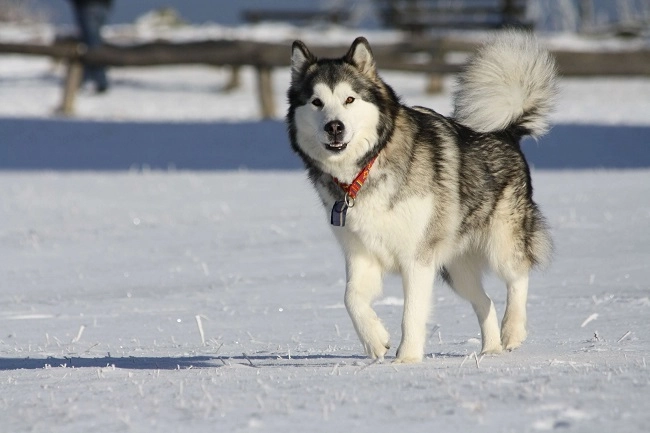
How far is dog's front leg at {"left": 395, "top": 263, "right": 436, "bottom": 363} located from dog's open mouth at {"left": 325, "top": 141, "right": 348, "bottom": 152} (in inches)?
22.5

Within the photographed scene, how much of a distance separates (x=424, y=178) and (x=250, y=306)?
6.47ft

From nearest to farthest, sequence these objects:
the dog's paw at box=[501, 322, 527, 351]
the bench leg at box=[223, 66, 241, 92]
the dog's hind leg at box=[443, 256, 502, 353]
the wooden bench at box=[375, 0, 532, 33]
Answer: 1. the dog's paw at box=[501, 322, 527, 351]
2. the dog's hind leg at box=[443, 256, 502, 353]
3. the bench leg at box=[223, 66, 241, 92]
4. the wooden bench at box=[375, 0, 532, 33]

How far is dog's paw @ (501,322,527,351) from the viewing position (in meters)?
5.14

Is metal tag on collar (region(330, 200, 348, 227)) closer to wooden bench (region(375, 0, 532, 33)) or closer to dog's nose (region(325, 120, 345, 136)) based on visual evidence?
dog's nose (region(325, 120, 345, 136))

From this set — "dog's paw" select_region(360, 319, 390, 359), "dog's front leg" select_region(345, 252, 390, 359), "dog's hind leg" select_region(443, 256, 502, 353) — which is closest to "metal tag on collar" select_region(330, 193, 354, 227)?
"dog's front leg" select_region(345, 252, 390, 359)

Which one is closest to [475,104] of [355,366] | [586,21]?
[355,366]

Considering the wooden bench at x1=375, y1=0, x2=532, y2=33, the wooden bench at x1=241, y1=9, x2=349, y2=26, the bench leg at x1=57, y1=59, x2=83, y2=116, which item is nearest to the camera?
the bench leg at x1=57, y1=59, x2=83, y2=116

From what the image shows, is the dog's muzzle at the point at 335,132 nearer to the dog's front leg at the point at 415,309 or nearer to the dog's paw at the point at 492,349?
the dog's front leg at the point at 415,309

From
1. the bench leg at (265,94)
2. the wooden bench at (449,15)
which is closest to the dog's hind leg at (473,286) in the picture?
the bench leg at (265,94)

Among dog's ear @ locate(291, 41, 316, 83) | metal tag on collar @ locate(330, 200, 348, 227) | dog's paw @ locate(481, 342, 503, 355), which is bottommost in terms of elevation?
dog's paw @ locate(481, 342, 503, 355)

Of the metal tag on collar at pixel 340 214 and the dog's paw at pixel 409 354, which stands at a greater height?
the metal tag on collar at pixel 340 214

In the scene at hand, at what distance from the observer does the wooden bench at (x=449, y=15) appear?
25859mm

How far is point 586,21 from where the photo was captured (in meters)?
33.9

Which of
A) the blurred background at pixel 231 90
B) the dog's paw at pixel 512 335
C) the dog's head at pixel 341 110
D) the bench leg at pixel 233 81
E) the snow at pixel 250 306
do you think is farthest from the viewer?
the bench leg at pixel 233 81
